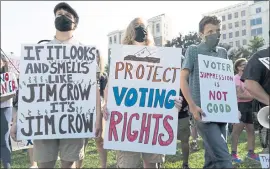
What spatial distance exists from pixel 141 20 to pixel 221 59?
0.99 metres

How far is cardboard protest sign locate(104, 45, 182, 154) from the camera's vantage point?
12.0ft

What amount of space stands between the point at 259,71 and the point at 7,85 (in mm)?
3316

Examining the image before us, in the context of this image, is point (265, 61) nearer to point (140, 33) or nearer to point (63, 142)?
point (140, 33)

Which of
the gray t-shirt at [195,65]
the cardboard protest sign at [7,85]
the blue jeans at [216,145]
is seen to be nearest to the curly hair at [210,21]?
the gray t-shirt at [195,65]

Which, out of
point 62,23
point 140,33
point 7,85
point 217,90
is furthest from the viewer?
point 7,85

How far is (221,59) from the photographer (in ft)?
13.9

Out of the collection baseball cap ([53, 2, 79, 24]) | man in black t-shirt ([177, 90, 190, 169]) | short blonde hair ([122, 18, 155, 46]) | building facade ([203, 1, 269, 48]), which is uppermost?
building facade ([203, 1, 269, 48])

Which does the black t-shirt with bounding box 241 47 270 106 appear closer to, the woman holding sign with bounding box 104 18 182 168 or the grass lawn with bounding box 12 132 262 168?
the woman holding sign with bounding box 104 18 182 168

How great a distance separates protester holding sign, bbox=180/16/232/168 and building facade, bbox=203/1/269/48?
96835 millimetres

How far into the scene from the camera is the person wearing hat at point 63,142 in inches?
140

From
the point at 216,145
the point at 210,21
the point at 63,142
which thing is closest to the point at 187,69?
the point at 210,21

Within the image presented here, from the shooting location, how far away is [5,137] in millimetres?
5160

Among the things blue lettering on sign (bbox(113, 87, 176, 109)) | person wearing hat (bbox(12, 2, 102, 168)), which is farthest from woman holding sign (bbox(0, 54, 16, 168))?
blue lettering on sign (bbox(113, 87, 176, 109))

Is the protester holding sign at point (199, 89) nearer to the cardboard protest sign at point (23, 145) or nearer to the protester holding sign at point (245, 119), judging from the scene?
the cardboard protest sign at point (23, 145)
